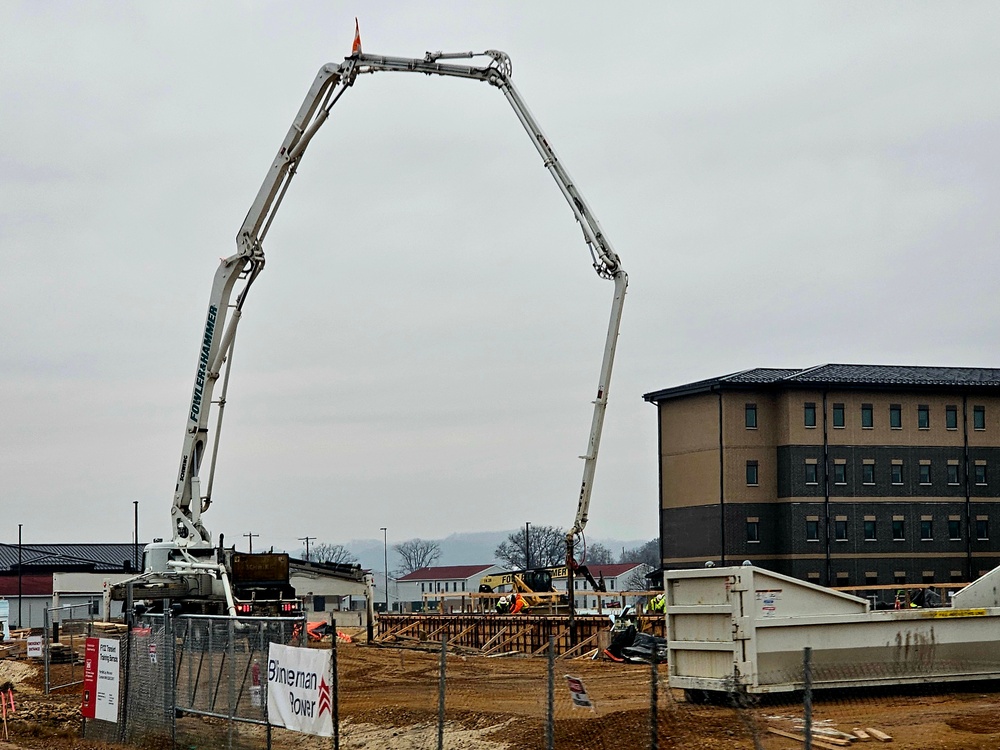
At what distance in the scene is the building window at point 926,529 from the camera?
78.9 meters

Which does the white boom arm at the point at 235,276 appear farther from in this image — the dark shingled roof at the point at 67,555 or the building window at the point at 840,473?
the dark shingled roof at the point at 67,555

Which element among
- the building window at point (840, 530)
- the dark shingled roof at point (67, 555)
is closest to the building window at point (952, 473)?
the building window at point (840, 530)

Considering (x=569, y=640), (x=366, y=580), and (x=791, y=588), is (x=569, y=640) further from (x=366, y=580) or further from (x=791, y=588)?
(x=791, y=588)

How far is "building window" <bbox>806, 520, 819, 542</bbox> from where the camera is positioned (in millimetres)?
77375

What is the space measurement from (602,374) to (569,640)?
780 cm

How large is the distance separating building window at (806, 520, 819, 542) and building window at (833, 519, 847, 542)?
1.15 meters

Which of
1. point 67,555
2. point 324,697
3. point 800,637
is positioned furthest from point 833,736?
point 67,555

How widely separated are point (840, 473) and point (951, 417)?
28.6ft

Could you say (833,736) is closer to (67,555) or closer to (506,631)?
(506,631)

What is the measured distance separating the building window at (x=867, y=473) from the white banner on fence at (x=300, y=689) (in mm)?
67957

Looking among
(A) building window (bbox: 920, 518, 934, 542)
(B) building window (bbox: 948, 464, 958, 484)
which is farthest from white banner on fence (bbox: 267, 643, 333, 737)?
(B) building window (bbox: 948, 464, 958, 484)

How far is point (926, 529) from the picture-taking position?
79.0 metres

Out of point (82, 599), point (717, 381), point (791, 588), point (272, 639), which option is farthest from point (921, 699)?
point (82, 599)

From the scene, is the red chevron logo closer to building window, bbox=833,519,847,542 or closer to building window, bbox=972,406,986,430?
building window, bbox=833,519,847,542
